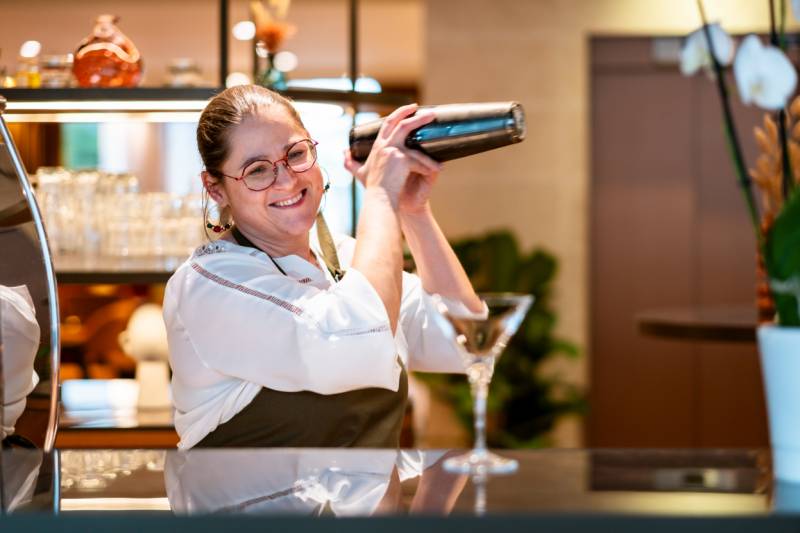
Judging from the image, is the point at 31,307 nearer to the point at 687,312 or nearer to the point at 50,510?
the point at 50,510

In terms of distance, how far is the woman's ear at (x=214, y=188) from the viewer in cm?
201

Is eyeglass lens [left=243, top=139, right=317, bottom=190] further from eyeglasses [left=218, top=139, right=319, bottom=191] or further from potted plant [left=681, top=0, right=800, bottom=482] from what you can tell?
potted plant [left=681, top=0, right=800, bottom=482]

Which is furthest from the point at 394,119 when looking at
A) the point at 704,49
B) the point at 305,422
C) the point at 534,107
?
the point at 534,107

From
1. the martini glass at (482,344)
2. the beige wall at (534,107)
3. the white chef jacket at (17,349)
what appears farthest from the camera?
the beige wall at (534,107)

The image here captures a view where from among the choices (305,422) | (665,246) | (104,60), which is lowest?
(305,422)

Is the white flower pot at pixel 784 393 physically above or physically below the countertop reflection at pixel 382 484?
above

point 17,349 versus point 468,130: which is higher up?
point 468,130

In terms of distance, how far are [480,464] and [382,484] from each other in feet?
0.46

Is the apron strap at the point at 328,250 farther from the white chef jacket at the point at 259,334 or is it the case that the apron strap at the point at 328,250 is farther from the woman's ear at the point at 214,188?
the woman's ear at the point at 214,188

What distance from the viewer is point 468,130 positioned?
1758 millimetres

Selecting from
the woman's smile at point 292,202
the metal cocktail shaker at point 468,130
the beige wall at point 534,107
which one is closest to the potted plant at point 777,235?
the metal cocktail shaker at point 468,130

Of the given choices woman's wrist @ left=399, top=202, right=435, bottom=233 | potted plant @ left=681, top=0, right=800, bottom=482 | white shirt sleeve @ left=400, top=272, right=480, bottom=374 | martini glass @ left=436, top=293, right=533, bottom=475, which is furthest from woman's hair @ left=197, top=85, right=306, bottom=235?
potted plant @ left=681, top=0, right=800, bottom=482

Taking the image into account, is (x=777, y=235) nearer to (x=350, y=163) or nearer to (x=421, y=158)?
(x=421, y=158)

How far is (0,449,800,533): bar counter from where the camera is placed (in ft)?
3.42
